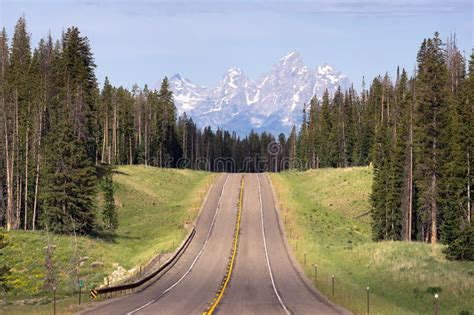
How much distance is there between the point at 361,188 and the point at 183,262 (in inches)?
2030

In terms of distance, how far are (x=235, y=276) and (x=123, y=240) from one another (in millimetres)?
23797

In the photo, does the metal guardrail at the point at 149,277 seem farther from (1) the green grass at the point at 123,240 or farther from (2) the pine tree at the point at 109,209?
(2) the pine tree at the point at 109,209

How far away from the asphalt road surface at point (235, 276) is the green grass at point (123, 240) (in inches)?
118

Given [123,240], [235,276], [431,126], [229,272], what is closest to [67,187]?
[123,240]

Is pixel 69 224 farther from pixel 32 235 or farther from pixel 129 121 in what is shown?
pixel 129 121

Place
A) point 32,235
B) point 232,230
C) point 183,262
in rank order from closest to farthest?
point 183,262
point 32,235
point 232,230

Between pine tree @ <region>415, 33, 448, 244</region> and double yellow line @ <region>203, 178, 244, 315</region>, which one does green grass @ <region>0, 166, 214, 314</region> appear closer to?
double yellow line @ <region>203, 178, 244, 315</region>

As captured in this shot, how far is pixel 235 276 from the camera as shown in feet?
144

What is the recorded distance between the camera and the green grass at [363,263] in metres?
34.4

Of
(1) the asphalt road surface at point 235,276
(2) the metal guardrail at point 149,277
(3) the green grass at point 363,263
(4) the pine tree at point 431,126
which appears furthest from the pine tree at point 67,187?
(4) the pine tree at point 431,126

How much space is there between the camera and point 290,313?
1052 inches

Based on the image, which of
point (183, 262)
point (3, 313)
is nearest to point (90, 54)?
point (183, 262)

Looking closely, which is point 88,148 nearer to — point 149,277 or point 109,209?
point 109,209

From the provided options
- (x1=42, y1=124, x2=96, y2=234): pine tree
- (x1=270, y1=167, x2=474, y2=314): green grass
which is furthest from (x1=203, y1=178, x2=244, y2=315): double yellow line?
(x1=42, y1=124, x2=96, y2=234): pine tree
